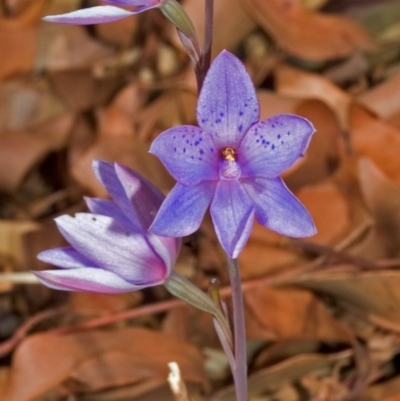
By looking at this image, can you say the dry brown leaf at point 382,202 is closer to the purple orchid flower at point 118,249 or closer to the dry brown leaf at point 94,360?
the dry brown leaf at point 94,360

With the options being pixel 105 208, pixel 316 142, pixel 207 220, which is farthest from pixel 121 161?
pixel 105 208

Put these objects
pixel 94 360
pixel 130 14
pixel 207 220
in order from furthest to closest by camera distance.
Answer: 1. pixel 207 220
2. pixel 94 360
3. pixel 130 14

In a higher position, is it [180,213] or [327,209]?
[180,213]

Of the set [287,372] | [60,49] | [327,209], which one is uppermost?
[60,49]

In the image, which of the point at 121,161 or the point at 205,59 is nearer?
the point at 205,59

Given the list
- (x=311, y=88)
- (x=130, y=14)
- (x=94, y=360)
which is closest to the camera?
(x=130, y=14)

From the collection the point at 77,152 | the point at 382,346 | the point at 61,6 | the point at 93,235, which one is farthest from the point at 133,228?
the point at 61,6

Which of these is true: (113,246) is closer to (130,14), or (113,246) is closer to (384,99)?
(130,14)

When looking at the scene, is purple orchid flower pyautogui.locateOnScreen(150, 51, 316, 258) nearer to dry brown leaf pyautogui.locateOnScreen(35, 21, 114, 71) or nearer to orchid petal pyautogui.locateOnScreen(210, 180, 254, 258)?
orchid petal pyautogui.locateOnScreen(210, 180, 254, 258)

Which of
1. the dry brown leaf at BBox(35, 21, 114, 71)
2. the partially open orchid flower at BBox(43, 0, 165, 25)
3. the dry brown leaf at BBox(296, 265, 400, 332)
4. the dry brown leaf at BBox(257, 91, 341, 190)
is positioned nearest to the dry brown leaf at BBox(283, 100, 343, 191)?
the dry brown leaf at BBox(257, 91, 341, 190)
